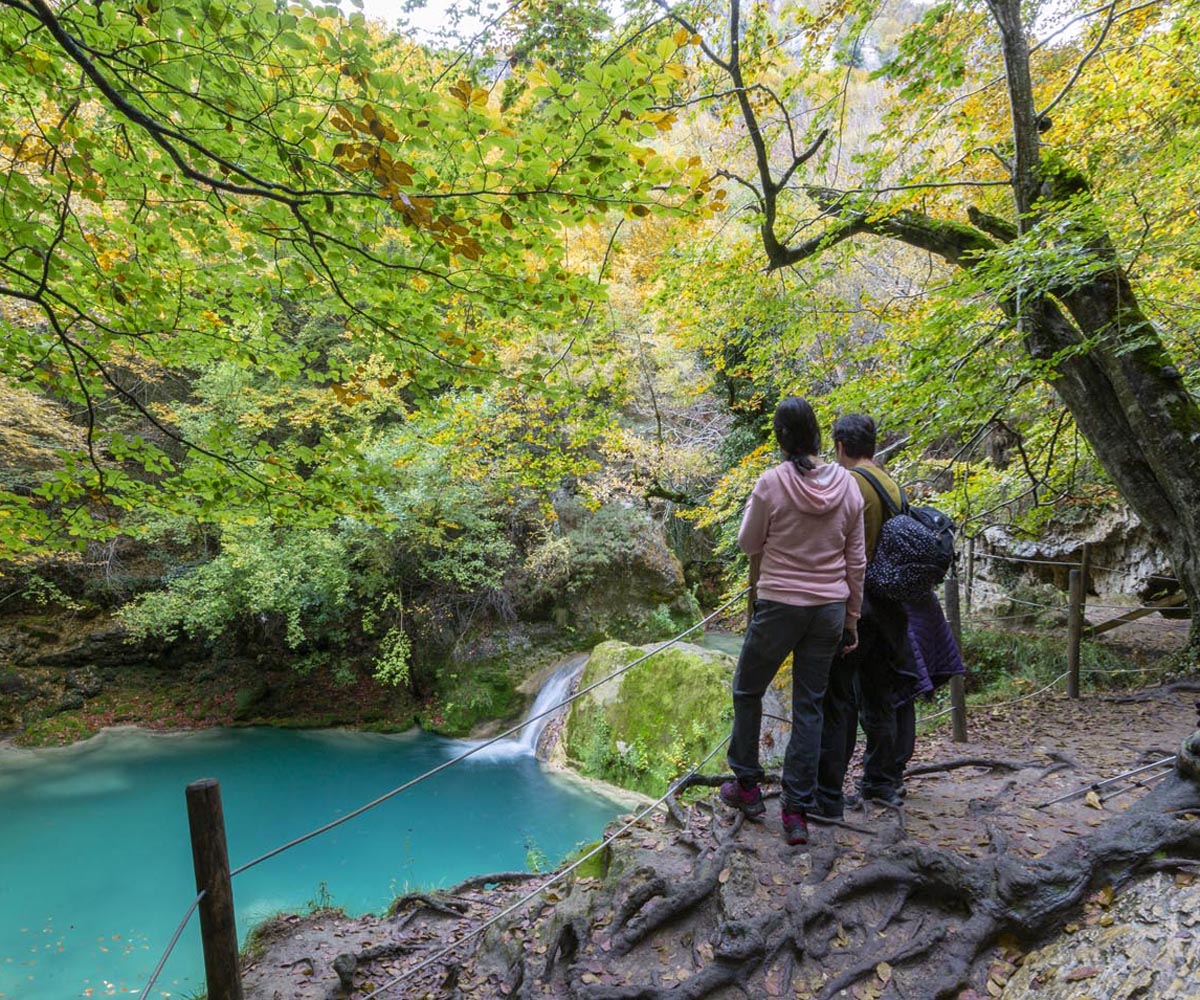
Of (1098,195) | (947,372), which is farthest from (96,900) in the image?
(1098,195)

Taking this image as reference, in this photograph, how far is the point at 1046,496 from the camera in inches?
213

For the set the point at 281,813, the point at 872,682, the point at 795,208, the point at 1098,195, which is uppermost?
the point at 795,208

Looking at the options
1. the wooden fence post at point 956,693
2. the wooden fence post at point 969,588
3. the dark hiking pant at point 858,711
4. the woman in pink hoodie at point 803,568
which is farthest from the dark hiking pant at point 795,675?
the wooden fence post at point 969,588

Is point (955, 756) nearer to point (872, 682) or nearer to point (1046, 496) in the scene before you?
point (872, 682)

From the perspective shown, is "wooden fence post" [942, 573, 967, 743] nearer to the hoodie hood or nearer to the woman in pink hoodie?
the woman in pink hoodie

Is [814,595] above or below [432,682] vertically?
above

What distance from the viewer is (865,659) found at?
8.57ft

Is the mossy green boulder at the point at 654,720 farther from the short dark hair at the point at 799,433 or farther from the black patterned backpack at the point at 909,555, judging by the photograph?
the short dark hair at the point at 799,433

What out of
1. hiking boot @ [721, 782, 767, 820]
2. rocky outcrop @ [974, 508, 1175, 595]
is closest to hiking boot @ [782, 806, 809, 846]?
hiking boot @ [721, 782, 767, 820]

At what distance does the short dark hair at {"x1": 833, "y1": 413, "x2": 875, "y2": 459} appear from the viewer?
8.31 ft

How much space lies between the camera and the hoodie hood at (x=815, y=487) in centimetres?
221

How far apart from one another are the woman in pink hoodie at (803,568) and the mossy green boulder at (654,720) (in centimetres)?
458

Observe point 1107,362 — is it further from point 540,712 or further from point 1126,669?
point 540,712

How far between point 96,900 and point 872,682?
8.34 metres
